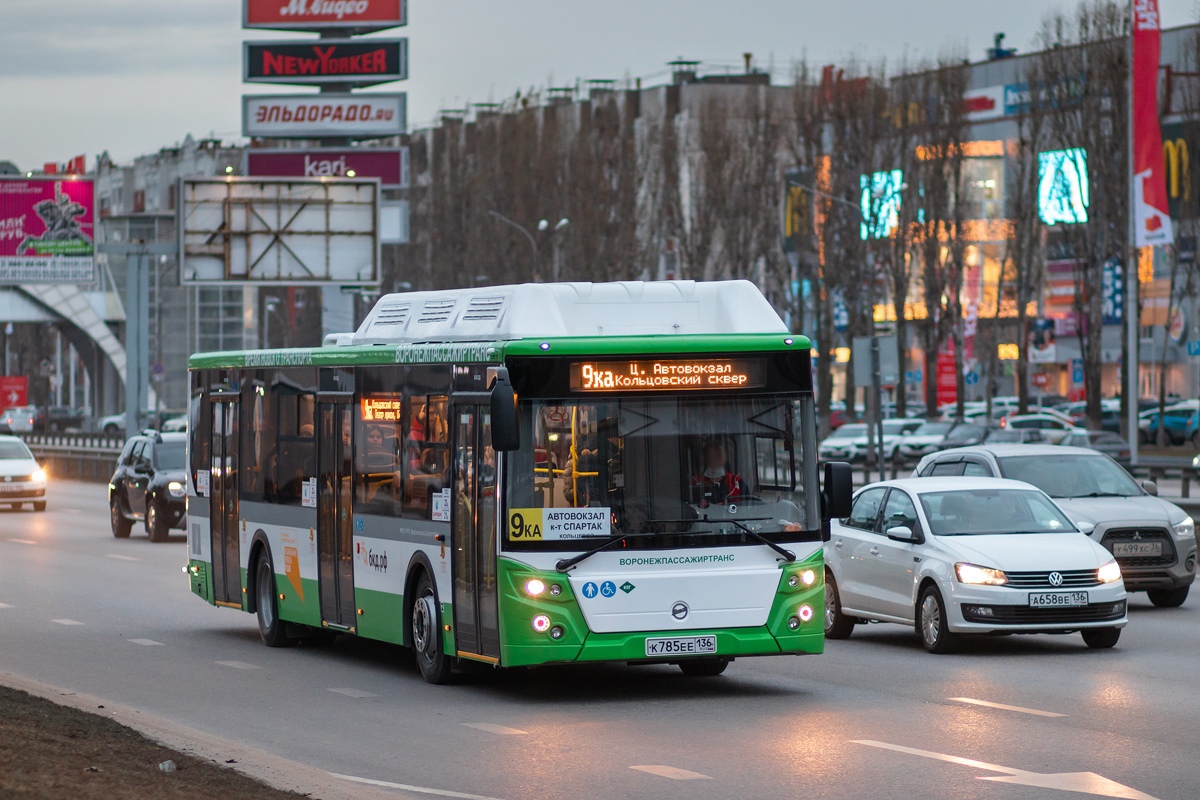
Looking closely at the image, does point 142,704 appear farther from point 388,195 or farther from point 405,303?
point 388,195

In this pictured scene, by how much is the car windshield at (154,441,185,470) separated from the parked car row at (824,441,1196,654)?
57.7 feet

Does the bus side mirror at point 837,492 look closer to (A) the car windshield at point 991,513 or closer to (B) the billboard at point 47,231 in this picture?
(A) the car windshield at point 991,513

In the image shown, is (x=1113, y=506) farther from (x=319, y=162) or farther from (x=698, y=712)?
(x=319, y=162)

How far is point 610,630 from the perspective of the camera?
13.1 m

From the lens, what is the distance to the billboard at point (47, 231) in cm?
6047

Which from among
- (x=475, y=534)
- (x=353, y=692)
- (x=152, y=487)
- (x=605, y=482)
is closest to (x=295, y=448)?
(x=353, y=692)

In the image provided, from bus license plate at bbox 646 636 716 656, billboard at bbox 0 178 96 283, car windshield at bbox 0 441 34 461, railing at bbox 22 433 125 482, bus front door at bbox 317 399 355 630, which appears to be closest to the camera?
bus license plate at bbox 646 636 716 656

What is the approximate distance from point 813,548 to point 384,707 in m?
2.95

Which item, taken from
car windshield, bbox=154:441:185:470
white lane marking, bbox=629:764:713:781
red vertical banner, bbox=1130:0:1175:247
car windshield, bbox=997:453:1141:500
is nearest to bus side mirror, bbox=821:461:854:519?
white lane marking, bbox=629:764:713:781

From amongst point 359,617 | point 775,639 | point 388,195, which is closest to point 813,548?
point 775,639

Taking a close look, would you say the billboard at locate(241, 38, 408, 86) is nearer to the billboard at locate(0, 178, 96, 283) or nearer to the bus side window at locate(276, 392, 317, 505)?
the billboard at locate(0, 178, 96, 283)

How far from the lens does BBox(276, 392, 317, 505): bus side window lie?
16.5m

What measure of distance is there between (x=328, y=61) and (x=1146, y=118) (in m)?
30.3

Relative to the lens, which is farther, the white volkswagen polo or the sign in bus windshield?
the white volkswagen polo
